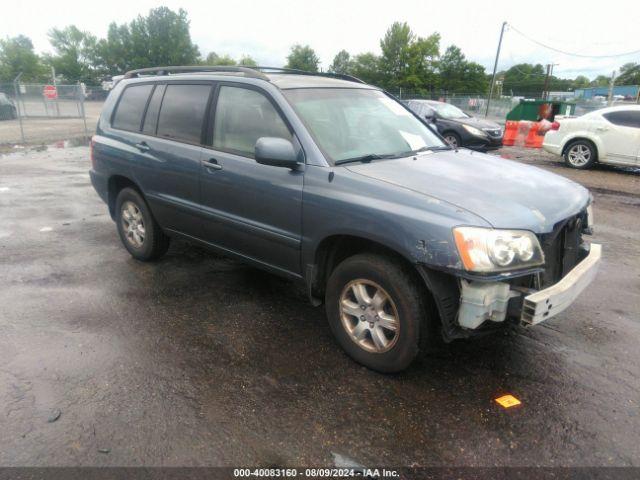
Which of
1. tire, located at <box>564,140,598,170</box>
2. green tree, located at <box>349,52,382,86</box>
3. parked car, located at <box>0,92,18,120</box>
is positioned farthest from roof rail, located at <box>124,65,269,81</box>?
green tree, located at <box>349,52,382,86</box>

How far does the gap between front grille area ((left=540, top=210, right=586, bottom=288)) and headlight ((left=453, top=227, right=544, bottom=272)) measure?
241 mm

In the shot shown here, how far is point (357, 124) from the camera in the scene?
12.3 feet

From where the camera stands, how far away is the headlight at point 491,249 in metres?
2.54

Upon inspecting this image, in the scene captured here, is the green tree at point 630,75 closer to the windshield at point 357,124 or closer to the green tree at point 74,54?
the green tree at point 74,54

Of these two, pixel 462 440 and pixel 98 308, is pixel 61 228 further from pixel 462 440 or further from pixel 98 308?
pixel 462 440

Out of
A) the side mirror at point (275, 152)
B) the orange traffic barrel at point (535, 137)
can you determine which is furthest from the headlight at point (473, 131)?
the side mirror at point (275, 152)

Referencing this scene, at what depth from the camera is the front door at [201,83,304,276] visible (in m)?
3.40

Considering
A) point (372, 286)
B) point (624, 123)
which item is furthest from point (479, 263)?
point (624, 123)

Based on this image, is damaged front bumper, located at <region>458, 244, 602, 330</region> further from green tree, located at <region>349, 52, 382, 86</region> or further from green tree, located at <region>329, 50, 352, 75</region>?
green tree, located at <region>329, 50, 352, 75</region>

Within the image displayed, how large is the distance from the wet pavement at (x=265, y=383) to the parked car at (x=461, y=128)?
30.6 feet

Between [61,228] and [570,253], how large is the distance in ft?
19.6

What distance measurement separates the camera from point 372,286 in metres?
3.05

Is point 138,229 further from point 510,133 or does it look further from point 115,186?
point 510,133

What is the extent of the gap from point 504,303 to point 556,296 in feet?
1.02
